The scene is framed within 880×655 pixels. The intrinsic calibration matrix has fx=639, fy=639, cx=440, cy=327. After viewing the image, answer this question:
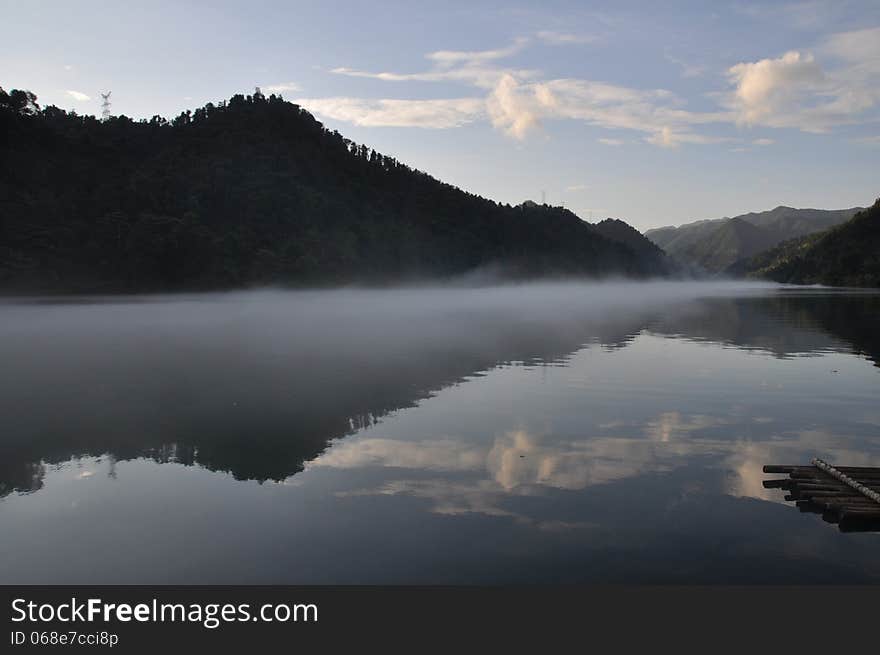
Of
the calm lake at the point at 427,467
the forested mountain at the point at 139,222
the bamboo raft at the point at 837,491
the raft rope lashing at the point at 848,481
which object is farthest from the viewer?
the forested mountain at the point at 139,222

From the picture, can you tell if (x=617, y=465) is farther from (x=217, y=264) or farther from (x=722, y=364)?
(x=217, y=264)

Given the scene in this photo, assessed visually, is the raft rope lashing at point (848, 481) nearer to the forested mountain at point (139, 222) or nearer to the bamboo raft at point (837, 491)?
the bamboo raft at point (837, 491)

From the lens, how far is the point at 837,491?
14648 mm

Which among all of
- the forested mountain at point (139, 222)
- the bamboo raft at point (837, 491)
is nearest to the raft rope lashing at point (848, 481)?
the bamboo raft at point (837, 491)

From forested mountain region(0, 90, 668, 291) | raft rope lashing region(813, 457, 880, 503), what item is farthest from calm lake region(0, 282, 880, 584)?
forested mountain region(0, 90, 668, 291)

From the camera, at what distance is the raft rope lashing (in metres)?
14.0

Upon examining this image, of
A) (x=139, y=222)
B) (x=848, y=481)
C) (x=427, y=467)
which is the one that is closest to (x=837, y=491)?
(x=848, y=481)

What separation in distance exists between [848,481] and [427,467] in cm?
1022

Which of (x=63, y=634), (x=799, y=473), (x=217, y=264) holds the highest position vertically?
(x=217, y=264)

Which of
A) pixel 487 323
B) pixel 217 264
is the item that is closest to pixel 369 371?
pixel 487 323

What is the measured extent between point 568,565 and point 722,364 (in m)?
29.4

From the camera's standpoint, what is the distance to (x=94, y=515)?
14336mm

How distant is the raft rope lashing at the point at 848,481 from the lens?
1398cm

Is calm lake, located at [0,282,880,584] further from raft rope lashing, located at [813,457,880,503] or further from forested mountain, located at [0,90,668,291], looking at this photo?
forested mountain, located at [0,90,668,291]
